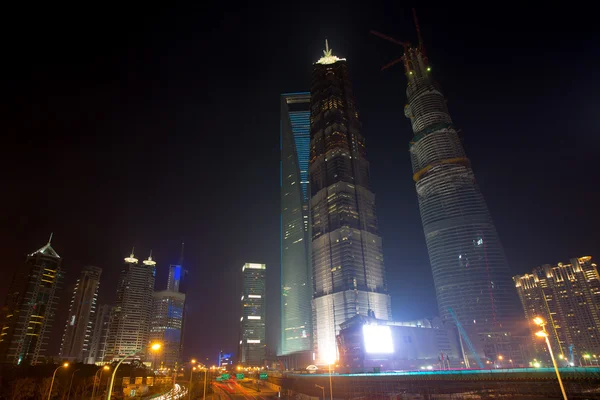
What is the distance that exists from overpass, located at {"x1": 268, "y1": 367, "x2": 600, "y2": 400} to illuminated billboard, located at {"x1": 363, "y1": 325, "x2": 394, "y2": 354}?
47.6m

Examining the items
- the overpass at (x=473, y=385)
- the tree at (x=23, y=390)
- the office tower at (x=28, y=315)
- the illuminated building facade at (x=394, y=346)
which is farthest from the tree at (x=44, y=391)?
the office tower at (x=28, y=315)

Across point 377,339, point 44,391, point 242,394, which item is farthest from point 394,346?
point 44,391

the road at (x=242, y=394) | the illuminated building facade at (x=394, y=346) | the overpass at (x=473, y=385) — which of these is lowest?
the road at (x=242, y=394)

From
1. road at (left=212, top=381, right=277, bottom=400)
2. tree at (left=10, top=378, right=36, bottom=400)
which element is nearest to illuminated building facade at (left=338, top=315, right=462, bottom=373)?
road at (left=212, top=381, right=277, bottom=400)

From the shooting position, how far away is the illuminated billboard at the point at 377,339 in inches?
5453

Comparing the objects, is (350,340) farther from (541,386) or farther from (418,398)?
(541,386)

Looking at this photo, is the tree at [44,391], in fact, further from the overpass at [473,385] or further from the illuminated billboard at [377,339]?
the illuminated billboard at [377,339]

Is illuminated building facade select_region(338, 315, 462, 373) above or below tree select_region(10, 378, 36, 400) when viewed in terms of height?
above

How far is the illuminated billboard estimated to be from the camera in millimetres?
138500

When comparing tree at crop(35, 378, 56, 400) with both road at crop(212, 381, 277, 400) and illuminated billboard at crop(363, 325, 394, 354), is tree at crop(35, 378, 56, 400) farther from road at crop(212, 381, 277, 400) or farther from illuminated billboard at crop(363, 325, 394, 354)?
illuminated billboard at crop(363, 325, 394, 354)

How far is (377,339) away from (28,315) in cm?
18790

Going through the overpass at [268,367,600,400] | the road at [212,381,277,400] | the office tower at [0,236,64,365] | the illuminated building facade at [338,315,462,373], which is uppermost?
the office tower at [0,236,64,365]

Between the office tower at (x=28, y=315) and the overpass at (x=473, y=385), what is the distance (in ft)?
573

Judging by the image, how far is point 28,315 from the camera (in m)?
187
